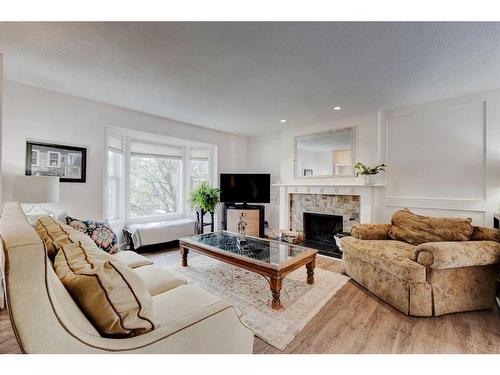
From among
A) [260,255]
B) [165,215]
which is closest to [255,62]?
[260,255]

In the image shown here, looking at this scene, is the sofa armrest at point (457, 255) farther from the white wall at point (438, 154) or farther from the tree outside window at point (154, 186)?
the tree outside window at point (154, 186)

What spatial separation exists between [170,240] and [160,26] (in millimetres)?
3390

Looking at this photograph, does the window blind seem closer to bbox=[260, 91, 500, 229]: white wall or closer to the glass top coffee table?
the glass top coffee table

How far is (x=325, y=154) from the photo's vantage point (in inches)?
170

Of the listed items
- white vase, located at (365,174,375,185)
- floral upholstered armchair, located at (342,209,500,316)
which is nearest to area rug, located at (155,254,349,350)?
floral upholstered armchair, located at (342,209,500,316)

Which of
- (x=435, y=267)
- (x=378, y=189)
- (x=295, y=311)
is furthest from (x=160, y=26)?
(x=378, y=189)

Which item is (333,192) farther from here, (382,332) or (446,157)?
(382,332)

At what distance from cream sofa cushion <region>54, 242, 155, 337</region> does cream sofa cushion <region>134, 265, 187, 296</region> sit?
71 centimetres

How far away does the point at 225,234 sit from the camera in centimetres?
349

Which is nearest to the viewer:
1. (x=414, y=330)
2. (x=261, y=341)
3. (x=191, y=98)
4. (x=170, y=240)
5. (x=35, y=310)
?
(x=35, y=310)

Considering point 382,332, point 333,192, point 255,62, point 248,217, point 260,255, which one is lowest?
point 382,332

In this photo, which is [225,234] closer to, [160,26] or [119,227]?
[119,227]

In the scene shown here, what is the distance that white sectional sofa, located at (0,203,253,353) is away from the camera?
2.13 ft

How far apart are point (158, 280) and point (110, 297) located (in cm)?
94
